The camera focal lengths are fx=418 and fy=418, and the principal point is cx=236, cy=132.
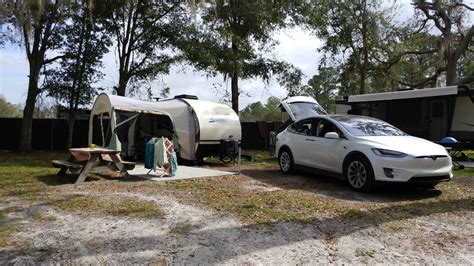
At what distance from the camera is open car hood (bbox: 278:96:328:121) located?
1380cm

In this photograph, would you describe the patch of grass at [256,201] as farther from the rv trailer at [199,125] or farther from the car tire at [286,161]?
the rv trailer at [199,125]

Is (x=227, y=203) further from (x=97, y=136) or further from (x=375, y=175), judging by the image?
(x=97, y=136)

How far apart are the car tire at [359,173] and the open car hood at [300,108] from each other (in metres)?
5.57

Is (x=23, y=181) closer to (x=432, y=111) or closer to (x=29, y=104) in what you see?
(x=29, y=104)

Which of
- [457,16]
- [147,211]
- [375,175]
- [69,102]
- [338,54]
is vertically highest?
[457,16]

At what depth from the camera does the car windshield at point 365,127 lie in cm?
842

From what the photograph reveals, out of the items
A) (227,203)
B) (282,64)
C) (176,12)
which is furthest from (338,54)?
(227,203)

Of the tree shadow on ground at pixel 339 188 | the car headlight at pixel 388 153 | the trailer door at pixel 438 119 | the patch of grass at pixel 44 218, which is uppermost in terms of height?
the trailer door at pixel 438 119

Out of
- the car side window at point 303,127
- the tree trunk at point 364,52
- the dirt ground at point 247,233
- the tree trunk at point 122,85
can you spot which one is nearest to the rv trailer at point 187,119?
the car side window at point 303,127

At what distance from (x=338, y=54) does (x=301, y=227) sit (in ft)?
62.4

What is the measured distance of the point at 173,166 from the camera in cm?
1000

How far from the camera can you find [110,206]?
6.47 metres

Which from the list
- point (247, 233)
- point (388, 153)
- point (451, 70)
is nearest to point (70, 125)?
point (388, 153)

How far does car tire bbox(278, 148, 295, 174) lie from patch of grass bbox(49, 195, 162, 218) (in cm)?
435
